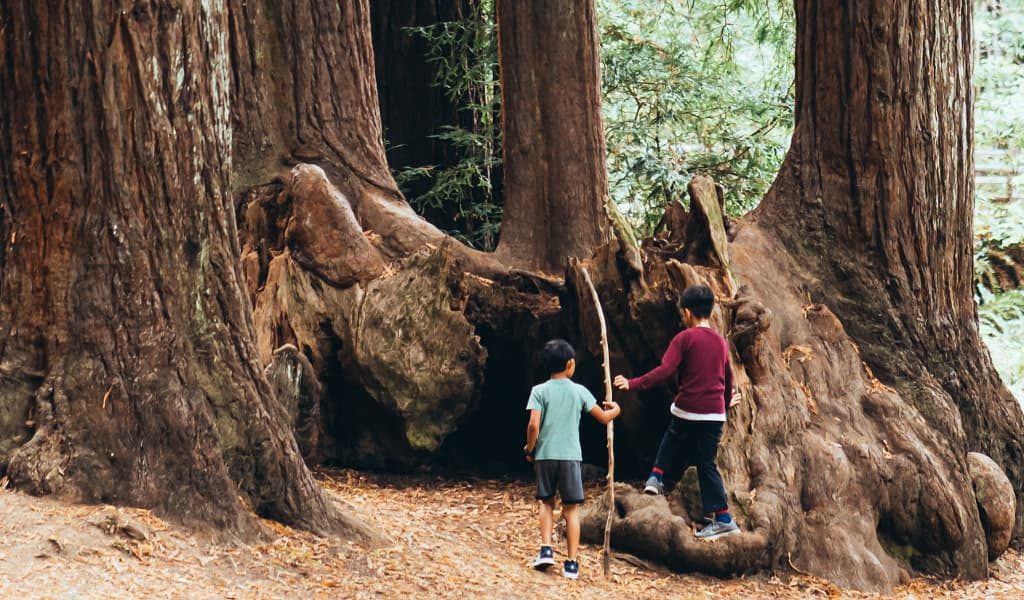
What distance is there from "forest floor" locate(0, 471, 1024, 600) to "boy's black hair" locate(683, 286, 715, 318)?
65.3 inches

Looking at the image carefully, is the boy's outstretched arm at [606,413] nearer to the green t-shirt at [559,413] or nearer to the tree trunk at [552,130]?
the green t-shirt at [559,413]

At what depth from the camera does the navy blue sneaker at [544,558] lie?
6682 millimetres

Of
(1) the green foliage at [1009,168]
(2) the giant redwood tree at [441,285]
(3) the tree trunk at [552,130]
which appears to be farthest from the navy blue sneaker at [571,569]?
(1) the green foliage at [1009,168]

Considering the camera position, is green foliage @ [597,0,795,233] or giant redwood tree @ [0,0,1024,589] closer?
giant redwood tree @ [0,0,1024,589]

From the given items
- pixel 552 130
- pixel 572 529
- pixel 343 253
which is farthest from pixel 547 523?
pixel 552 130

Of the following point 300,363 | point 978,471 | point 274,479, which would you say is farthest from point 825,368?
point 274,479

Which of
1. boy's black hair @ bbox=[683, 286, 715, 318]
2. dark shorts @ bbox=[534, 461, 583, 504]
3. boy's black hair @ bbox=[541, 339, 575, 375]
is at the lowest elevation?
dark shorts @ bbox=[534, 461, 583, 504]

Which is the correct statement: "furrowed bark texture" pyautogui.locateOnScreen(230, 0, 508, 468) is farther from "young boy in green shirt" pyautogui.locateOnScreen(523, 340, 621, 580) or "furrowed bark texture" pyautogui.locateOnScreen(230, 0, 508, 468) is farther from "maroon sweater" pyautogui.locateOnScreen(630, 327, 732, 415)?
"young boy in green shirt" pyautogui.locateOnScreen(523, 340, 621, 580)

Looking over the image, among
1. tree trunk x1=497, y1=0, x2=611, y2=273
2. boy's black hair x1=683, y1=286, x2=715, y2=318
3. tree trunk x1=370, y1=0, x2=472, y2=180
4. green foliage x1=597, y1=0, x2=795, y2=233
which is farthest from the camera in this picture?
green foliage x1=597, y1=0, x2=795, y2=233

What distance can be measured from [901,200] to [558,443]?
4059 mm

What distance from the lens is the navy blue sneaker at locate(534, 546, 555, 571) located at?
21.9 ft

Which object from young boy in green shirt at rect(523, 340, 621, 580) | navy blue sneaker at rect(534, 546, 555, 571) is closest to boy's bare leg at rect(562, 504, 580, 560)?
young boy in green shirt at rect(523, 340, 621, 580)

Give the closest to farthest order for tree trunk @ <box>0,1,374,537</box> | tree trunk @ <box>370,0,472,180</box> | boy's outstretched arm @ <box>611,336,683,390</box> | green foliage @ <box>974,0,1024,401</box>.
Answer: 1. tree trunk @ <box>0,1,374,537</box>
2. boy's outstretched arm @ <box>611,336,683,390</box>
3. tree trunk @ <box>370,0,472,180</box>
4. green foliage @ <box>974,0,1024,401</box>

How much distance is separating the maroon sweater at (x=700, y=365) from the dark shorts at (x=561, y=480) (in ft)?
2.68
